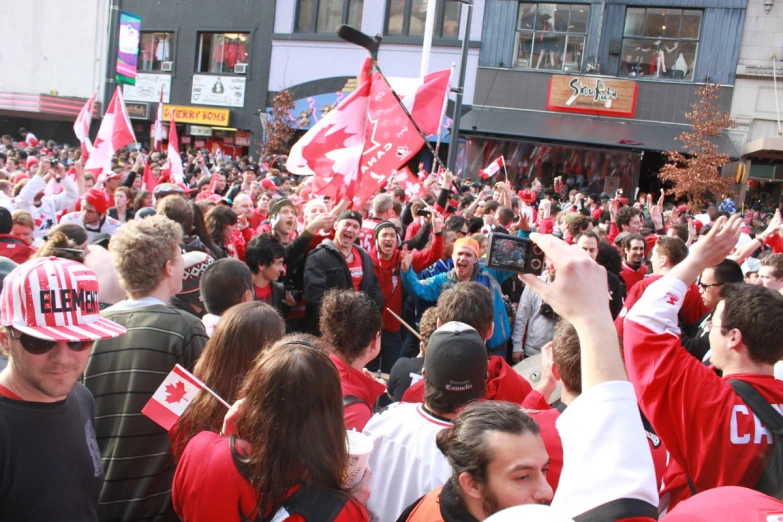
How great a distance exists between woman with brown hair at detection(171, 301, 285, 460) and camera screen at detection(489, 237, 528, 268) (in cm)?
112

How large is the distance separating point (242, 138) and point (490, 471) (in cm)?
2837

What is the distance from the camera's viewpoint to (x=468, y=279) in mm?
5984

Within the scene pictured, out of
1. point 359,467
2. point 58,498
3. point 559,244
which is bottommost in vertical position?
point 58,498

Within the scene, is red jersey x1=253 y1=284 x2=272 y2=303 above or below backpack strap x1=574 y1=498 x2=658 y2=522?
below

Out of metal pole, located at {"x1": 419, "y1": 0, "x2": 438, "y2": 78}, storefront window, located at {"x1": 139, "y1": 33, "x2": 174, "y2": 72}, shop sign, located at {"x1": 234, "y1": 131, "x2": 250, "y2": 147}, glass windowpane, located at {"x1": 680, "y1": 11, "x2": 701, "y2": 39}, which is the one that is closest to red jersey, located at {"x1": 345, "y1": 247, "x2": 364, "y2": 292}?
metal pole, located at {"x1": 419, "y1": 0, "x2": 438, "y2": 78}

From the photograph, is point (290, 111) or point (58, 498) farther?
point (290, 111)

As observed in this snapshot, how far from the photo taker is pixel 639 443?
1409 mm

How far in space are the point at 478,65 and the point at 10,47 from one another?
26633 mm

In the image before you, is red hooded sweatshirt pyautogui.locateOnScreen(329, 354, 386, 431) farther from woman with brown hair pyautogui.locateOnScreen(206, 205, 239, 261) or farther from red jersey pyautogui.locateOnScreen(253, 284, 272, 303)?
woman with brown hair pyautogui.locateOnScreen(206, 205, 239, 261)

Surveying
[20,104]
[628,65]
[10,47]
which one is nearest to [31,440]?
[628,65]

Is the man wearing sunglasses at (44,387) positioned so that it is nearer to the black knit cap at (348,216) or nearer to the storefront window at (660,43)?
the black knit cap at (348,216)

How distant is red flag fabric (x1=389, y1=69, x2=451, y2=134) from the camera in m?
9.89

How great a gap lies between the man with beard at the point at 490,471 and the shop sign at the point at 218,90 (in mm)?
28048

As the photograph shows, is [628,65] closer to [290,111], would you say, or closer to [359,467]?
[290,111]
